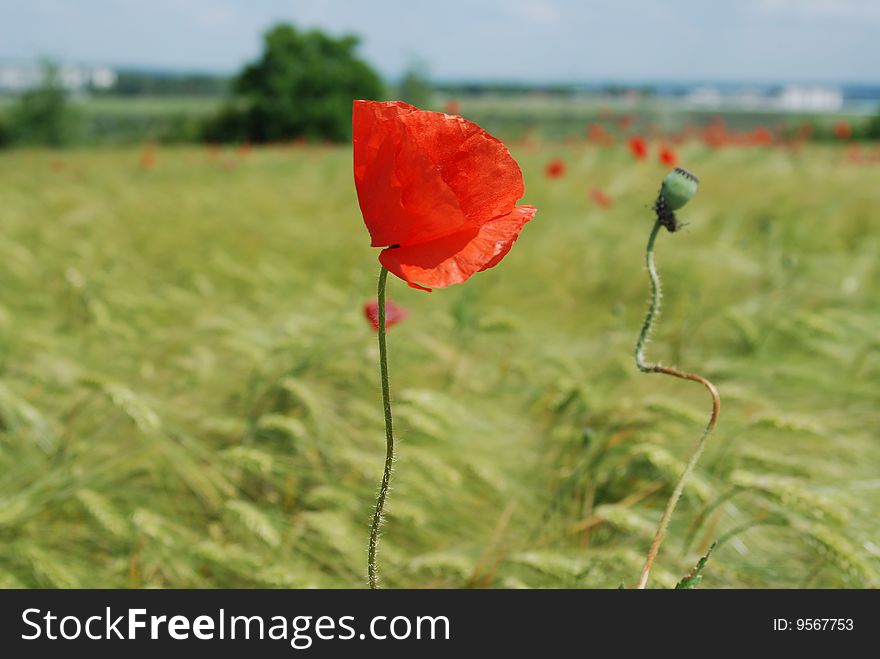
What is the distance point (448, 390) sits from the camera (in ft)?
6.81

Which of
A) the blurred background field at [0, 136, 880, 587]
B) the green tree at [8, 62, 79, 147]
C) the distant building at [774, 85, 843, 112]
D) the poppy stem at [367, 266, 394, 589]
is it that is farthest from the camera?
the distant building at [774, 85, 843, 112]

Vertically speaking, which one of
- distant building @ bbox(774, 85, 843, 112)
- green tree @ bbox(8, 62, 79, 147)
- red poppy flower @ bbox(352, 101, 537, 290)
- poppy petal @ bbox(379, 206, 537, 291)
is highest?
distant building @ bbox(774, 85, 843, 112)

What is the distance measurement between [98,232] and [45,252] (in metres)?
0.57

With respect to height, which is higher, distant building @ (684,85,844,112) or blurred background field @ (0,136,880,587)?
distant building @ (684,85,844,112)

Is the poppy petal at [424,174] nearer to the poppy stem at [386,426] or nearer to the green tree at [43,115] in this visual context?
the poppy stem at [386,426]

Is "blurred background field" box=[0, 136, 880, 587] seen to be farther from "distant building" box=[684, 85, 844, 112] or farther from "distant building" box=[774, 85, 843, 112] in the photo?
"distant building" box=[774, 85, 843, 112]

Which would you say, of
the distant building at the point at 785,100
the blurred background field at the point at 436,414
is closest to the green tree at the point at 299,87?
the distant building at the point at 785,100

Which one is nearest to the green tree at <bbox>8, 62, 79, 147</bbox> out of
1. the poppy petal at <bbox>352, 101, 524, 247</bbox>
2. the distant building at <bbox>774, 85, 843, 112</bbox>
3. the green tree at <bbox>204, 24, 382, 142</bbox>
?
the green tree at <bbox>204, 24, 382, 142</bbox>

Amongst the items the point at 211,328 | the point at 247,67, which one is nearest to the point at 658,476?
the point at 211,328

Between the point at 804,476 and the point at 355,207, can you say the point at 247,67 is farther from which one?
the point at 804,476

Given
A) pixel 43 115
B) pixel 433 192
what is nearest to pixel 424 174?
pixel 433 192

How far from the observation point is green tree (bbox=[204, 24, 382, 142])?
24438mm

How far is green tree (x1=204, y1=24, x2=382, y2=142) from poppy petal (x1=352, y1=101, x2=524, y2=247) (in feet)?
80.8
